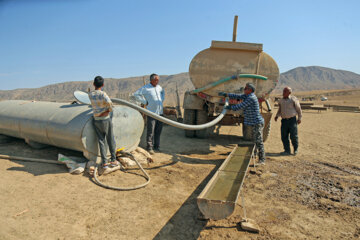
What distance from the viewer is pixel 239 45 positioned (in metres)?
6.25

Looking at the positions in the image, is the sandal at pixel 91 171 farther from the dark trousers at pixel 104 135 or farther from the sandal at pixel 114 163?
the sandal at pixel 114 163

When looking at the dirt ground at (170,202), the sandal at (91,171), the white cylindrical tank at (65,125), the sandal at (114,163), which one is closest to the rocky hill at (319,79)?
the dirt ground at (170,202)

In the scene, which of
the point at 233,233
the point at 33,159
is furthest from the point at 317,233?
the point at 33,159

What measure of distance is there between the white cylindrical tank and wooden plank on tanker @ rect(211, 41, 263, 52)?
283 centimetres

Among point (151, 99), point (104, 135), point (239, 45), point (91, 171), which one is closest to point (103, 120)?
point (104, 135)

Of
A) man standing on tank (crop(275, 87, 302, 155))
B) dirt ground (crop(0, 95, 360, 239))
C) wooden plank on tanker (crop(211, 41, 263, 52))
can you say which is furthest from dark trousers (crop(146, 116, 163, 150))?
man standing on tank (crop(275, 87, 302, 155))

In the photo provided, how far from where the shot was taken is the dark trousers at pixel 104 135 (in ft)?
13.7

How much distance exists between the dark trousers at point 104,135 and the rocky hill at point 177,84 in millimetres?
58820

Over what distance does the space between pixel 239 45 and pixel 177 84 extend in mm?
90322

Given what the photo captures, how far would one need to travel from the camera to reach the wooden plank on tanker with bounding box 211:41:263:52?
20.3ft

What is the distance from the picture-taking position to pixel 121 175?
4.28 m

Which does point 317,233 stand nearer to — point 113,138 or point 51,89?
point 113,138

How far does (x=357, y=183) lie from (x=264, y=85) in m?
2.93

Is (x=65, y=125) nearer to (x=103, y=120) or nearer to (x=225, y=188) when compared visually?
(x=103, y=120)
